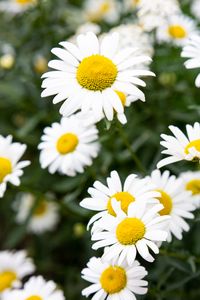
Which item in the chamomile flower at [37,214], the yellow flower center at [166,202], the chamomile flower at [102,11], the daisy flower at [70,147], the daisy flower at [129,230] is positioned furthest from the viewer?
the chamomile flower at [102,11]

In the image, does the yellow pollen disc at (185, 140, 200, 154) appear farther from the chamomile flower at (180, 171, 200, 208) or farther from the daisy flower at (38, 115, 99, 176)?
the daisy flower at (38, 115, 99, 176)

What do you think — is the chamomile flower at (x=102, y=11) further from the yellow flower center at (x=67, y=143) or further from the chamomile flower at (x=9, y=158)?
the chamomile flower at (x=9, y=158)

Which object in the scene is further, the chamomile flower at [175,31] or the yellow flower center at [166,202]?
the chamomile flower at [175,31]

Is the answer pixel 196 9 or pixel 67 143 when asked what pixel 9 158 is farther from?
pixel 196 9

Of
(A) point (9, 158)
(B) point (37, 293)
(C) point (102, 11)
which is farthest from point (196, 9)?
(B) point (37, 293)

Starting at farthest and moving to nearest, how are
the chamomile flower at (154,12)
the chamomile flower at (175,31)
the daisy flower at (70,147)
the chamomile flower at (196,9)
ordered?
the chamomile flower at (196,9) → the chamomile flower at (175,31) → the chamomile flower at (154,12) → the daisy flower at (70,147)

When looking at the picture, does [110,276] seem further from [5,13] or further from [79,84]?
[5,13]

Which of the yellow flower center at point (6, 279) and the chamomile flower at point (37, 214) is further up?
the chamomile flower at point (37, 214)

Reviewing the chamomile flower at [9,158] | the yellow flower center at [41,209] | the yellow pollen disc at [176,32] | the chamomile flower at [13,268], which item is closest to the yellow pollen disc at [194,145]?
the chamomile flower at [9,158]
